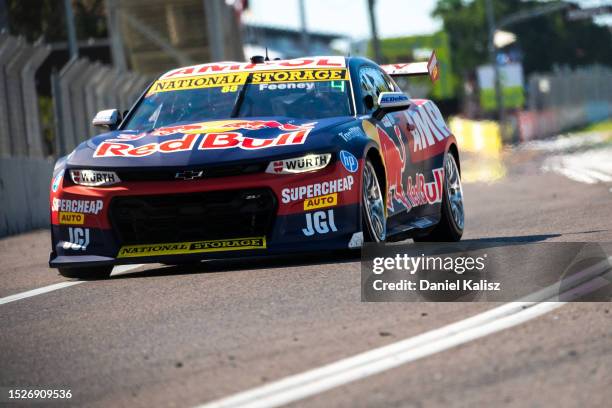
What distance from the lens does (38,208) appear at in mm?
18953

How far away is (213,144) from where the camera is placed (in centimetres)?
980

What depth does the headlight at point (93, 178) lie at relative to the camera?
9922mm

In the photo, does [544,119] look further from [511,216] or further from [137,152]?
[137,152]

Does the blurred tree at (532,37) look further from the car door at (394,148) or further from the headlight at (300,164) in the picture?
the headlight at (300,164)

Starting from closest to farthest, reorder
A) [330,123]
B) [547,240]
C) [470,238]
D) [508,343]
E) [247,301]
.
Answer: [508,343] < [247,301] < [330,123] < [547,240] < [470,238]

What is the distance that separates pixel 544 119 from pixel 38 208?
5294 centimetres

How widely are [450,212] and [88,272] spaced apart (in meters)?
3.14

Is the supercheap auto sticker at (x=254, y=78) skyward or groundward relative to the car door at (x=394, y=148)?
skyward

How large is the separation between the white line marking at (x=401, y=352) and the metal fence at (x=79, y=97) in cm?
1343

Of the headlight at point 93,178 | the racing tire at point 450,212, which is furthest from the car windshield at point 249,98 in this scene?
the racing tire at point 450,212

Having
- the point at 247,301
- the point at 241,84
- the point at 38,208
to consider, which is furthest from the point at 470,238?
the point at 38,208

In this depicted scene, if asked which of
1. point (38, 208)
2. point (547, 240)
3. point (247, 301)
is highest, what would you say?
point (247, 301)

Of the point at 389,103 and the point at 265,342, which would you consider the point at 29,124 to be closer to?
the point at 389,103

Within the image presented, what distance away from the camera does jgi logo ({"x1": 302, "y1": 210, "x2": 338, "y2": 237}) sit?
9.73m
